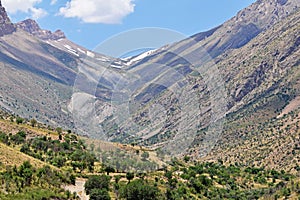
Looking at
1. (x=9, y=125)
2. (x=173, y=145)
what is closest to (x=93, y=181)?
(x=173, y=145)

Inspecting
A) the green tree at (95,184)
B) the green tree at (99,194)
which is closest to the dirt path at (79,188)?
the green tree at (95,184)

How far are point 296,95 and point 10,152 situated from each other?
16540 cm

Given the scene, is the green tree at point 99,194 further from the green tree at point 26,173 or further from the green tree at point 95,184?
the green tree at point 26,173

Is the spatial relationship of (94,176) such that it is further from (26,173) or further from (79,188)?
(26,173)

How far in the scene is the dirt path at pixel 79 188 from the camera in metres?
53.4

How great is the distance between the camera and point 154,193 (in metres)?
57.2

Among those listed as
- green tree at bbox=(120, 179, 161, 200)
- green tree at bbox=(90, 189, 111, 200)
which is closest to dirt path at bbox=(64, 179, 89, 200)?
green tree at bbox=(90, 189, 111, 200)

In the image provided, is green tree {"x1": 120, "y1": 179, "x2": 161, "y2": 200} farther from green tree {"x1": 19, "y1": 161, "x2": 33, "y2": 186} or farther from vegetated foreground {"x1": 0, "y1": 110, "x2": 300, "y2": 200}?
green tree {"x1": 19, "y1": 161, "x2": 33, "y2": 186}

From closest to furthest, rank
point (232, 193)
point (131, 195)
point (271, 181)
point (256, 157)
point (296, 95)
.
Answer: point (131, 195) < point (232, 193) < point (271, 181) < point (256, 157) < point (296, 95)

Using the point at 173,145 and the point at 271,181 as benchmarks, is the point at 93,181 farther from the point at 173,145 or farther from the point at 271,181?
the point at 271,181

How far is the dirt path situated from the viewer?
2104 inches

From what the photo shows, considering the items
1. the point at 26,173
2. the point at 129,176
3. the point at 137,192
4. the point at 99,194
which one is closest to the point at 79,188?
the point at 99,194

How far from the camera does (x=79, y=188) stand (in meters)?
56.8

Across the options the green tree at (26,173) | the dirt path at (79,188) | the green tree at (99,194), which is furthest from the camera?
the dirt path at (79,188)
